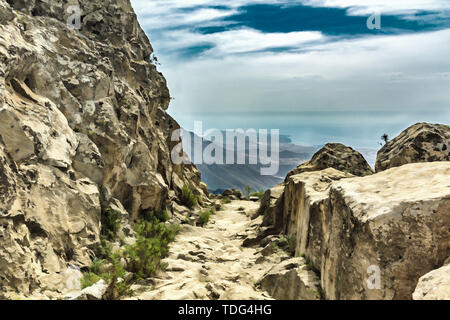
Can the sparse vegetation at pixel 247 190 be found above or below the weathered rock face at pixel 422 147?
below

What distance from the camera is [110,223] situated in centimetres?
1451

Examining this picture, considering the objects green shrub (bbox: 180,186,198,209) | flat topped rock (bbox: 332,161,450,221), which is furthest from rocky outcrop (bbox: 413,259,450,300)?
green shrub (bbox: 180,186,198,209)

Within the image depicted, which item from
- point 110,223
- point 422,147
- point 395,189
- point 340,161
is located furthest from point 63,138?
point 340,161

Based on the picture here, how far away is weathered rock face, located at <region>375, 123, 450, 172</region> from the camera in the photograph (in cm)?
1311

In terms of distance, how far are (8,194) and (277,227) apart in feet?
42.7

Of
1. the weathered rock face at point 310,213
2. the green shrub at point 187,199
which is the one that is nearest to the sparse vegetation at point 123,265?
the weathered rock face at point 310,213

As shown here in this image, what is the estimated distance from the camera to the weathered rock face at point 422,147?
43.0ft

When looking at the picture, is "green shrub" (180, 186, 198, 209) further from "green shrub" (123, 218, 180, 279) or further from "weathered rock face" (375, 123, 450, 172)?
"weathered rock face" (375, 123, 450, 172)

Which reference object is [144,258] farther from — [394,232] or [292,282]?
[394,232]

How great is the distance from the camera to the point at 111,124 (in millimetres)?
17219

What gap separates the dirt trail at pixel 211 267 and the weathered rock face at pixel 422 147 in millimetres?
6240

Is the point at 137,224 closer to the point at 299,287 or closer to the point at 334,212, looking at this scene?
the point at 299,287

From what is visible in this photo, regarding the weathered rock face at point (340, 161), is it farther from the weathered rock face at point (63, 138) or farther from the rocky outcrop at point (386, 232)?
the rocky outcrop at point (386, 232)

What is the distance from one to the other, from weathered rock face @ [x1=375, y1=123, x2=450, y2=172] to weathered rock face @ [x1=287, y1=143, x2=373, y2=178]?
239 inches
